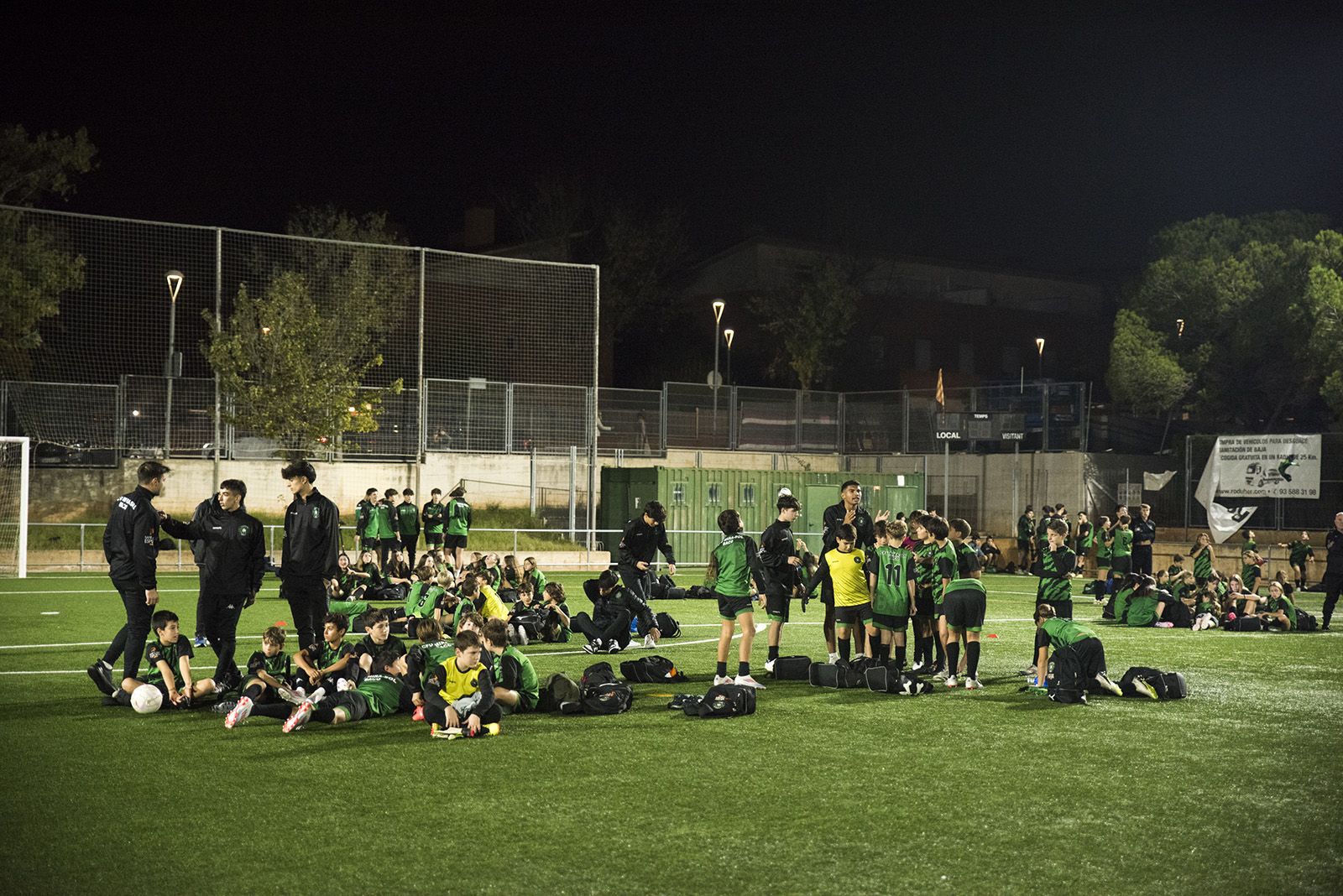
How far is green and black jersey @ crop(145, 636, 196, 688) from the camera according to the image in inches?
403

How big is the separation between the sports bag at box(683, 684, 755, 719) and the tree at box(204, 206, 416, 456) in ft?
65.0

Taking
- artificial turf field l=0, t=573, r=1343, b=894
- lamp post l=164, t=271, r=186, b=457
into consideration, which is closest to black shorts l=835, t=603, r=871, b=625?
artificial turf field l=0, t=573, r=1343, b=894

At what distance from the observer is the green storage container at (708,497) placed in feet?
108

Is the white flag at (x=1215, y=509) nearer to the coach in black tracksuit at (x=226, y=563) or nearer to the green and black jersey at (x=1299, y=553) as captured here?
the green and black jersey at (x=1299, y=553)

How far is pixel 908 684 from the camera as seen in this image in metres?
11.6

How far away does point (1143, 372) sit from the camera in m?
45.7

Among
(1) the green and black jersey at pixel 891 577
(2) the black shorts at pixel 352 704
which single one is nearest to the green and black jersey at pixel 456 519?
(1) the green and black jersey at pixel 891 577

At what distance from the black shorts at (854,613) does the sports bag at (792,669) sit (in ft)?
1.85

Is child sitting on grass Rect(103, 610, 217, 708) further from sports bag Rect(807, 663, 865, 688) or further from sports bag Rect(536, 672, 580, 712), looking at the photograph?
sports bag Rect(807, 663, 865, 688)

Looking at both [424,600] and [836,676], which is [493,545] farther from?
Answer: [836,676]

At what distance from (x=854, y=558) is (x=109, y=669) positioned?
6.73m

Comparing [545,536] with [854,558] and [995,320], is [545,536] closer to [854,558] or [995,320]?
[854,558]

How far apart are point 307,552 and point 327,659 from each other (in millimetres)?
934

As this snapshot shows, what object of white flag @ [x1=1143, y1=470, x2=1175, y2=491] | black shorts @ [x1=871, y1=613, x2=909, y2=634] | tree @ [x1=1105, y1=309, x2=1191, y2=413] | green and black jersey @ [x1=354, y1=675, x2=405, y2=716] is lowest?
green and black jersey @ [x1=354, y1=675, x2=405, y2=716]
